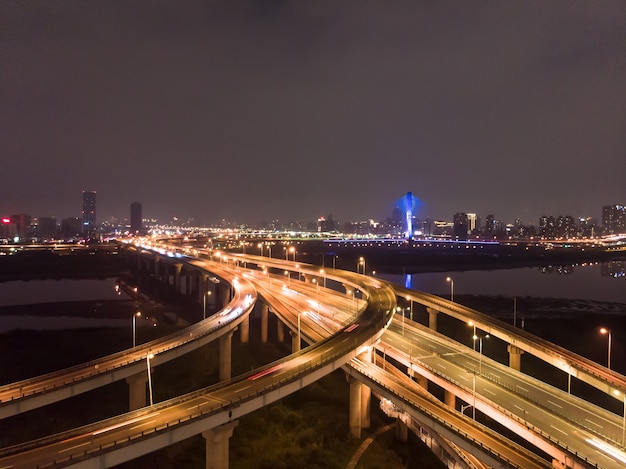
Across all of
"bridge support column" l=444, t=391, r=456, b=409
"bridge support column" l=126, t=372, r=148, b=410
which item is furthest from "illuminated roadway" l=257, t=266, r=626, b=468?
"bridge support column" l=126, t=372, r=148, b=410

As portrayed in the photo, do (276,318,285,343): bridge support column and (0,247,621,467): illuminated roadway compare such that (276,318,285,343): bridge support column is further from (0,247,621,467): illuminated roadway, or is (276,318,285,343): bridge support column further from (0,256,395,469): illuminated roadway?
(0,256,395,469): illuminated roadway

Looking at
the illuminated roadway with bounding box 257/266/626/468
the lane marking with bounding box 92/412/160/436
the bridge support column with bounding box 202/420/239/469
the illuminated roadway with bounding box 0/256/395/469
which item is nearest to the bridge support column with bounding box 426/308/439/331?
the illuminated roadway with bounding box 257/266/626/468

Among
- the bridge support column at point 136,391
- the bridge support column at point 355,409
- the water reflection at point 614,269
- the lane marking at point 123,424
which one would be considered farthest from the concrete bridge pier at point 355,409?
the water reflection at point 614,269

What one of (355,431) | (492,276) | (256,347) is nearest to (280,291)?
(256,347)

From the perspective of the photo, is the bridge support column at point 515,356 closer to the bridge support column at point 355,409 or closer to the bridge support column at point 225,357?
the bridge support column at point 355,409

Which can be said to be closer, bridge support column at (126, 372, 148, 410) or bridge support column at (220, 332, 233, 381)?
bridge support column at (126, 372, 148, 410)

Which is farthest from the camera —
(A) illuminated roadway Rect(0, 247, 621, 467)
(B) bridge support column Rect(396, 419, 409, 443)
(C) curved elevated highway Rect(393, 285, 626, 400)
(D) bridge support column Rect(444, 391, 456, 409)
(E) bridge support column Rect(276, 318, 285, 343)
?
(E) bridge support column Rect(276, 318, 285, 343)

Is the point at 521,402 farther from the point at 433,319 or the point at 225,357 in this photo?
the point at 433,319

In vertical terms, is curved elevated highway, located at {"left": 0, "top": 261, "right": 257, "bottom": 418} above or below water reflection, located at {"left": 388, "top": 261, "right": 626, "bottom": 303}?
above

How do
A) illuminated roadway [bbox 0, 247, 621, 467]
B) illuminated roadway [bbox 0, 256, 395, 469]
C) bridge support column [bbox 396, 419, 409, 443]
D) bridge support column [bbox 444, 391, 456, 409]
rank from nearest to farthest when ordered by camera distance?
illuminated roadway [bbox 0, 256, 395, 469] → illuminated roadway [bbox 0, 247, 621, 467] → bridge support column [bbox 396, 419, 409, 443] → bridge support column [bbox 444, 391, 456, 409]

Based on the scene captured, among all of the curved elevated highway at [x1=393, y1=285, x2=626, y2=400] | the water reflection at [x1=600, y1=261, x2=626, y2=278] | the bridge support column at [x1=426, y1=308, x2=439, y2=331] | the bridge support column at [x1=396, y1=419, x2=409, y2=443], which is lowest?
the bridge support column at [x1=396, y1=419, x2=409, y2=443]

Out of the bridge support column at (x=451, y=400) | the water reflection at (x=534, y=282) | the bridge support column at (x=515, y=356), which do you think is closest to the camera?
the bridge support column at (x=451, y=400)
